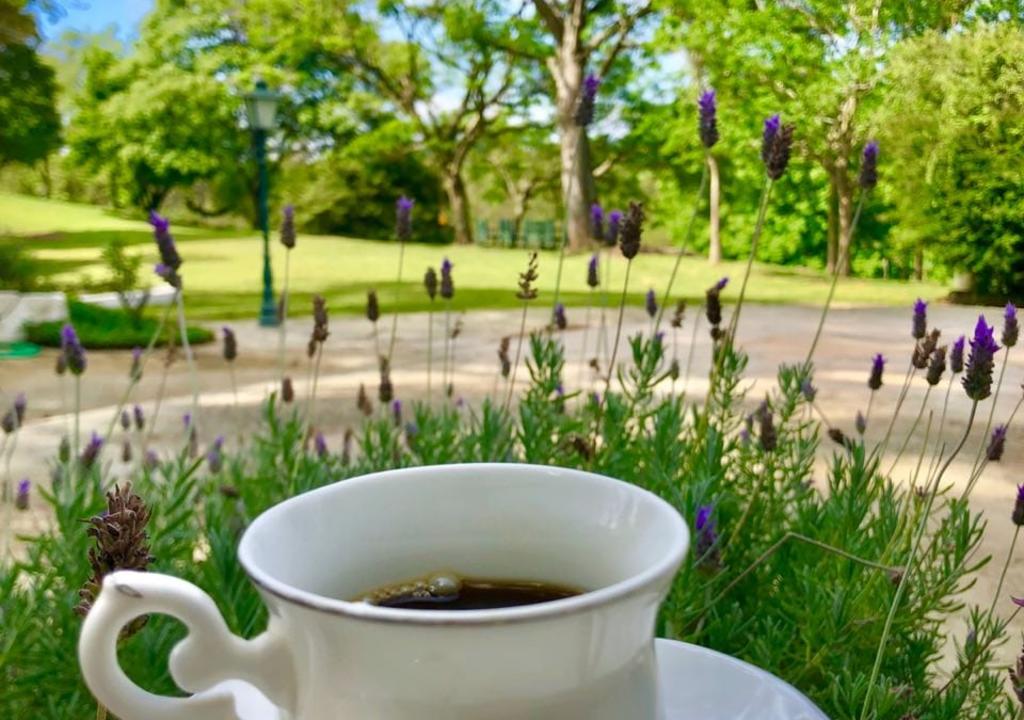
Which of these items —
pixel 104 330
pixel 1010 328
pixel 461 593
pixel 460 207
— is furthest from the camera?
pixel 104 330

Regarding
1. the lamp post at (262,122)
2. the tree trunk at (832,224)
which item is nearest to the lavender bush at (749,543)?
the tree trunk at (832,224)

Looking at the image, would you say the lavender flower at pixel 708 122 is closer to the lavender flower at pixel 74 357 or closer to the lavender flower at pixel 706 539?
the lavender flower at pixel 706 539

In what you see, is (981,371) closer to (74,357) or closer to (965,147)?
(965,147)

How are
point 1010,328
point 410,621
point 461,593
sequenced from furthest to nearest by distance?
point 1010,328 < point 461,593 < point 410,621

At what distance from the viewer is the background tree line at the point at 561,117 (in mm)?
593

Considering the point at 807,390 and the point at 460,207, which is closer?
the point at 807,390

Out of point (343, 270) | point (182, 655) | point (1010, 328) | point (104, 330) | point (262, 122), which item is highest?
point (262, 122)

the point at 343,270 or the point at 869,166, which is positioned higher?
the point at 869,166

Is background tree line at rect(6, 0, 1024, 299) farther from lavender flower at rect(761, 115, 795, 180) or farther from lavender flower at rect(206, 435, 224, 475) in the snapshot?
lavender flower at rect(206, 435, 224, 475)

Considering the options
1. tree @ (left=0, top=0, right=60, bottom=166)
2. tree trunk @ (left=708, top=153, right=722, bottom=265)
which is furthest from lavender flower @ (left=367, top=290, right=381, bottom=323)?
tree @ (left=0, top=0, right=60, bottom=166)

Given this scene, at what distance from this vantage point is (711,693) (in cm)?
34

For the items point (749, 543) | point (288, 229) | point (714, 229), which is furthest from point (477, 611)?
point (714, 229)

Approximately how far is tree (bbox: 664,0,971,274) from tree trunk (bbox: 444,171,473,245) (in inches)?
68.7

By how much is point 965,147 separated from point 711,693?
1.32 ft
